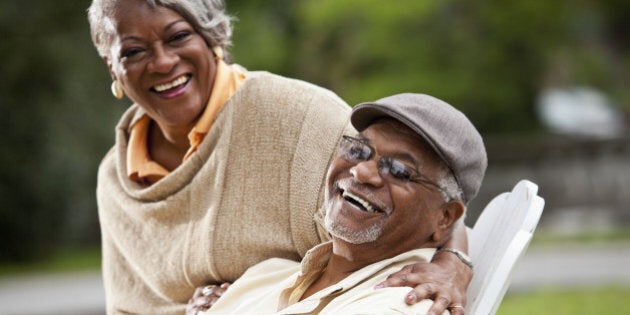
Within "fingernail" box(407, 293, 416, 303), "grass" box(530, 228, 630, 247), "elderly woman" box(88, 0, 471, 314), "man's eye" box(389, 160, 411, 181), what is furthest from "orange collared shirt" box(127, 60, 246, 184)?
"grass" box(530, 228, 630, 247)

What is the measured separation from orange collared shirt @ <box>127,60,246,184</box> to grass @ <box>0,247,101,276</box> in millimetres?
9270

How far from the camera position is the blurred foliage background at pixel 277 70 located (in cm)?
1284

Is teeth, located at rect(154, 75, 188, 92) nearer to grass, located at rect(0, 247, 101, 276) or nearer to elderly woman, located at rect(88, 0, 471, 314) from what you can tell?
elderly woman, located at rect(88, 0, 471, 314)

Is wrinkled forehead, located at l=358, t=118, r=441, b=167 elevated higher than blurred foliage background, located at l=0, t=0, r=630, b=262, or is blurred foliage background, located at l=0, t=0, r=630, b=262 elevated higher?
blurred foliage background, located at l=0, t=0, r=630, b=262

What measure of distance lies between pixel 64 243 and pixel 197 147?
35.8ft

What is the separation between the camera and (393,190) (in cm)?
292

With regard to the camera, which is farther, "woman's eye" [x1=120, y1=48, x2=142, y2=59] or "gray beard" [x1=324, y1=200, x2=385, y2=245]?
"woman's eye" [x1=120, y1=48, x2=142, y2=59]

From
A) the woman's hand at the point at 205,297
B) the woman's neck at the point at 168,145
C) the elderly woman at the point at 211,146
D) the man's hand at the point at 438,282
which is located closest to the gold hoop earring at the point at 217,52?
the elderly woman at the point at 211,146

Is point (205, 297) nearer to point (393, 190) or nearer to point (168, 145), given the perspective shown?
point (168, 145)

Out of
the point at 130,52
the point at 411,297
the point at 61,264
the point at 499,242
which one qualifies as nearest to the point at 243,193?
the point at 130,52

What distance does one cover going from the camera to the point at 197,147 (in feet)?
12.1

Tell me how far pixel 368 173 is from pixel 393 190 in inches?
3.3

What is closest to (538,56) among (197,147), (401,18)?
(401,18)

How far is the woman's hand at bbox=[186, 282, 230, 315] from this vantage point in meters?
3.52
